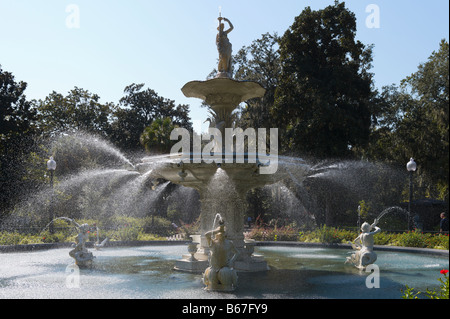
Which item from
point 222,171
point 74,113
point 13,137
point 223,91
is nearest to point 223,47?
point 223,91

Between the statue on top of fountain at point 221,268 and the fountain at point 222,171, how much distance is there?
2.52 m

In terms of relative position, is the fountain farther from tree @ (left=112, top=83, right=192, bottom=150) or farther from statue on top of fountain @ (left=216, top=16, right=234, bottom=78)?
tree @ (left=112, top=83, right=192, bottom=150)

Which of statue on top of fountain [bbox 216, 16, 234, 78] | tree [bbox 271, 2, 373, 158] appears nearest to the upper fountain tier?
statue on top of fountain [bbox 216, 16, 234, 78]

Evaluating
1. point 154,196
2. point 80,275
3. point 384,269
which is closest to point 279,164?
point 384,269

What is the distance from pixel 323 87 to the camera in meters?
27.7

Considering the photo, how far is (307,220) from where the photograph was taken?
31125 millimetres

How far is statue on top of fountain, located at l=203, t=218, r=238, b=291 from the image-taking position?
7.94 m

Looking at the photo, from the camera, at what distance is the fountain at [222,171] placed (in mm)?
10656

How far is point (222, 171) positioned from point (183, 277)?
8.99 ft

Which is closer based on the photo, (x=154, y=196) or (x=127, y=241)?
(x=127, y=241)

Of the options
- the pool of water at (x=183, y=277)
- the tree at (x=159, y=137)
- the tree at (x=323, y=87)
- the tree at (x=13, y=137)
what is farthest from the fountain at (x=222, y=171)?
the tree at (x=159, y=137)

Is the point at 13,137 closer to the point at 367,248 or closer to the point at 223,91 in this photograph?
the point at 223,91

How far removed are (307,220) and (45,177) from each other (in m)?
17.5
